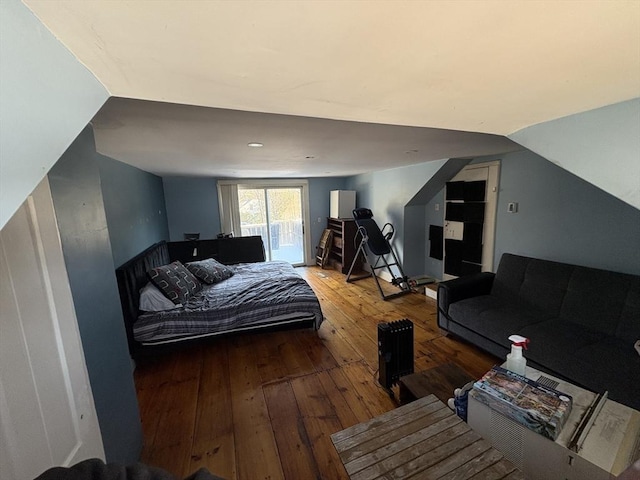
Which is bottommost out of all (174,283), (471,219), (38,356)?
(174,283)

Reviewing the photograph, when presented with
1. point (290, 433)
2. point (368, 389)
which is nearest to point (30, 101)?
point (290, 433)

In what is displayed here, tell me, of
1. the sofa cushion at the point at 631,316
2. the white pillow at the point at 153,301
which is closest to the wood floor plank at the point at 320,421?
the white pillow at the point at 153,301

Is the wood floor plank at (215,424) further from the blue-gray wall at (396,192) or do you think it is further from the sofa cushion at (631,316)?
the blue-gray wall at (396,192)

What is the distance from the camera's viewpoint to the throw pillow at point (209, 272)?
3320mm

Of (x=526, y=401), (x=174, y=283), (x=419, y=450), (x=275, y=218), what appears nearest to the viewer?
(x=419, y=450)

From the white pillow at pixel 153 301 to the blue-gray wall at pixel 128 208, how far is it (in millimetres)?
356

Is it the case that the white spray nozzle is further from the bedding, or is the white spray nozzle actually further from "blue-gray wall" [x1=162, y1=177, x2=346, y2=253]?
"blue-gray wall" [x1=162, y1=177, x2=346, y2=253]

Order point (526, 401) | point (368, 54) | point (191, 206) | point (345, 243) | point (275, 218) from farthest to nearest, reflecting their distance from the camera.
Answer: point (275, 218)
point (345, 243)
point (191, 206)
point (526, 401)
point (368, 54)

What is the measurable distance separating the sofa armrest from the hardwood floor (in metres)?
0.26

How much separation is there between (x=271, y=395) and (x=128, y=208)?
8.18 ft

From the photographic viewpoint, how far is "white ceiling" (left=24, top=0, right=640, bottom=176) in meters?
0.43

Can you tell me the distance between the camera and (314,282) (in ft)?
15.9

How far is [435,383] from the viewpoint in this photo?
1743 millimetres

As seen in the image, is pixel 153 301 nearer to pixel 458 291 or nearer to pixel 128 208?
pixel 128 208
